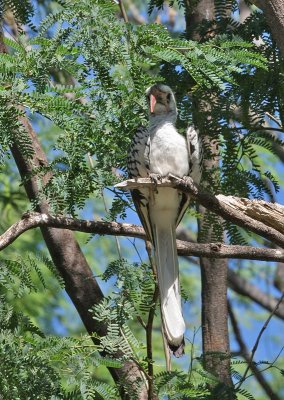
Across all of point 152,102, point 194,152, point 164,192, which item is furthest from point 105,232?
point 152,102

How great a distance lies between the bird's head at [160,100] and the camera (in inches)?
215

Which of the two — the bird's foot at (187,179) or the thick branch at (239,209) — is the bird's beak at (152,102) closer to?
the bird's foot at (187,179)

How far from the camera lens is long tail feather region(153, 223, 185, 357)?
16.5 ft

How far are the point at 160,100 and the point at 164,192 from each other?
0.59m

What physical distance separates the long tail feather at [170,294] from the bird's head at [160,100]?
0.84m

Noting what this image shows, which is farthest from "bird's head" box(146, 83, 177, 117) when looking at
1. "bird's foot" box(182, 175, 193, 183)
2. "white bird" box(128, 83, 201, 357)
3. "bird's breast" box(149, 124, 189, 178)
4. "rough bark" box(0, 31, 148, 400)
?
"rough bark" box(0, 31, 148, 400)

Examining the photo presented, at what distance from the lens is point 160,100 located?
5.50 m

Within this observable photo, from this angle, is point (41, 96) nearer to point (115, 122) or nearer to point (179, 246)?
point (115, 122)


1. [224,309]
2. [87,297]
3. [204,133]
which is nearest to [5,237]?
[87,297]

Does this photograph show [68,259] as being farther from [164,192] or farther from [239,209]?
[239,209]

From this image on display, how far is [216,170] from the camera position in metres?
5.75

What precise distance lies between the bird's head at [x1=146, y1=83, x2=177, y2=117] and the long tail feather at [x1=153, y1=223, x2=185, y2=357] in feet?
2.75

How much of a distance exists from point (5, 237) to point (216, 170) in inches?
64.9

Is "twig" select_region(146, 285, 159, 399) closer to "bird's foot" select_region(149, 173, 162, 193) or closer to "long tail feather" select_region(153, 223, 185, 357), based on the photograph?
"long tail feather" select_region(153, 223, 185, 357)
